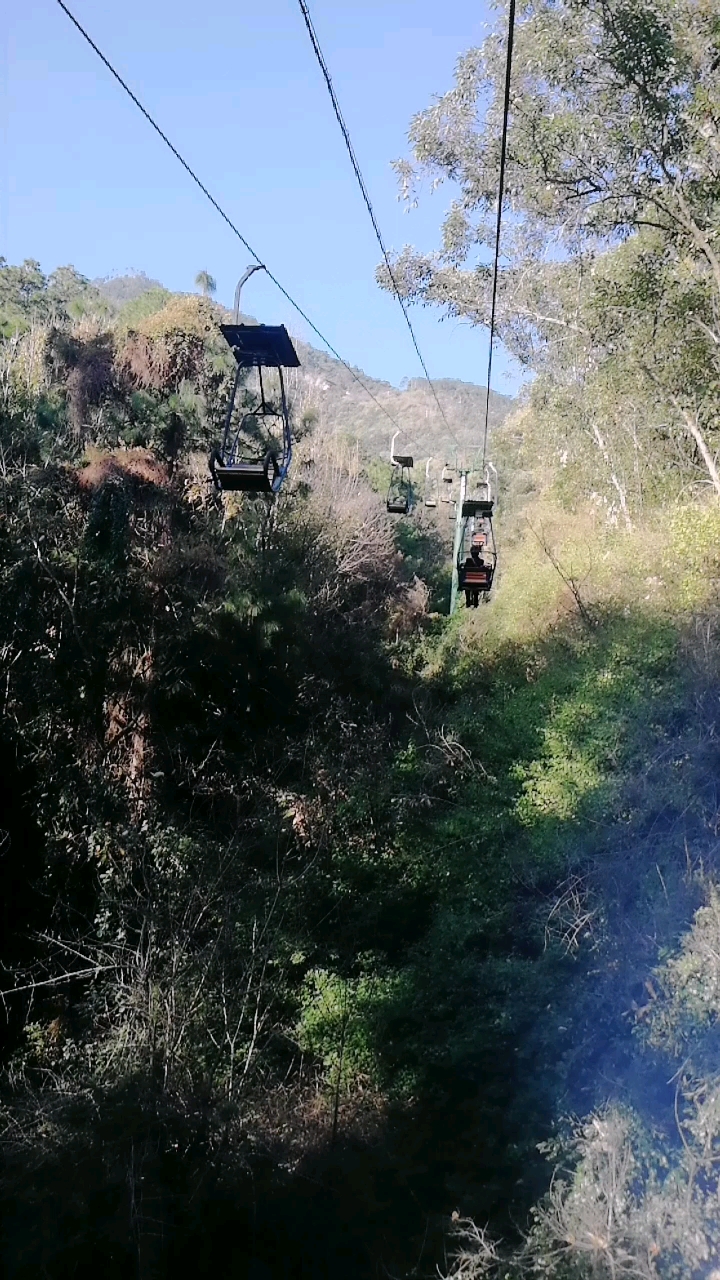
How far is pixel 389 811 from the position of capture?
42.4 feet

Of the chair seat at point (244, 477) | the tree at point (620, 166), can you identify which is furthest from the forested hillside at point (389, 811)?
the chair seat at point (244, 477)

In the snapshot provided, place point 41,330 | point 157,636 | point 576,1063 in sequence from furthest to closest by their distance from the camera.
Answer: point 41,330 → point 157,636 → point 576,1063

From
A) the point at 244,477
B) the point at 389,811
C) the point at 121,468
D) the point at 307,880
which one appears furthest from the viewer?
the point at 121,468

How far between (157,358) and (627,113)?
334 inches

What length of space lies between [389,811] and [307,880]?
1.52 metres

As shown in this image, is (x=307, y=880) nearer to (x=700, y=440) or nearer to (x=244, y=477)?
(x=244, y=477)

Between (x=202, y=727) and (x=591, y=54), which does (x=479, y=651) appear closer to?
(x=202, y=727)

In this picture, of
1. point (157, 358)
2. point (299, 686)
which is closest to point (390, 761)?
point (299, 686)

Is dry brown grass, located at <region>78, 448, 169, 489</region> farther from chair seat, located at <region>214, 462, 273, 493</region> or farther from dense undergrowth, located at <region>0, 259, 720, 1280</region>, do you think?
chair seat, located at <region>214, 462, 273, 493</region>

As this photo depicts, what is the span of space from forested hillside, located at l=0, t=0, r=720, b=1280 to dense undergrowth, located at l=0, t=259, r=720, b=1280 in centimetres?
5

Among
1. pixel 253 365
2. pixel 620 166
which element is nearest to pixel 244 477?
pixel 253 365

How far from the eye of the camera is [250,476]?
22.7 ft

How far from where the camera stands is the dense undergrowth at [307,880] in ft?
28.5

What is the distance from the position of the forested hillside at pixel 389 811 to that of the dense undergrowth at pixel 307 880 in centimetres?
5
